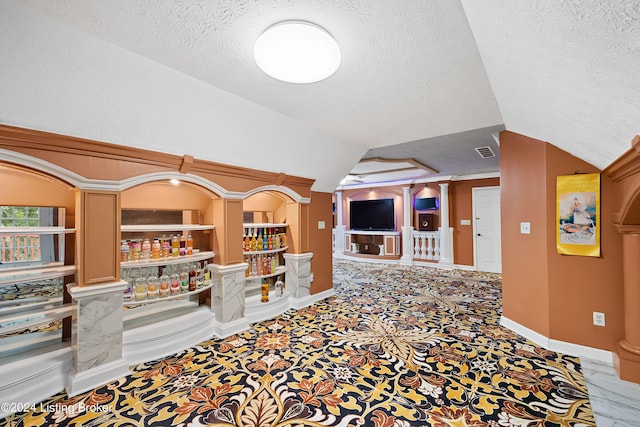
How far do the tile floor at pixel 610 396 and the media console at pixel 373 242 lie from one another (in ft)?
18.7

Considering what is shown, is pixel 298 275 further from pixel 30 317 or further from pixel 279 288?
pixel 30 317

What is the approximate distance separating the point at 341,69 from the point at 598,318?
11.0 ft

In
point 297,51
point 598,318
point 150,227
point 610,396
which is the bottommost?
point 610,396

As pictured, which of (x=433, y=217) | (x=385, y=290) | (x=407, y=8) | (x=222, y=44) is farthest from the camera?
(x=433, y=217)

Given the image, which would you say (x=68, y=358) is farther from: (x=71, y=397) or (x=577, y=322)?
(x=577, y=322)

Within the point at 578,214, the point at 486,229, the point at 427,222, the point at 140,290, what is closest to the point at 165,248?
the point at 140,290

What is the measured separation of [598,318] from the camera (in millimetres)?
2598

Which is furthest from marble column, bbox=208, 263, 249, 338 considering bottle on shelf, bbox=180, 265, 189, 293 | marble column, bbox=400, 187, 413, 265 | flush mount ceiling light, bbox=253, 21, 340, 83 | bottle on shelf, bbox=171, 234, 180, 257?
marble column, bbox=400, 187, 413, 265

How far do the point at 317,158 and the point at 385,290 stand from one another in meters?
2.90

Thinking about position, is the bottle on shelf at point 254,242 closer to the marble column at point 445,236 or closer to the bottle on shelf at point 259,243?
the bottle on shelf at point 259,243

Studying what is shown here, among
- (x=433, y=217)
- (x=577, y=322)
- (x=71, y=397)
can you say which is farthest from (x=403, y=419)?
(x=433, y=217)

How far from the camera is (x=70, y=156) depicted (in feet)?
7.17

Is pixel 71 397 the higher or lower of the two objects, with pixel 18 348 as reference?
lower

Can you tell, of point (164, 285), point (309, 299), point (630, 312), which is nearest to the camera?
point (630, 312)
